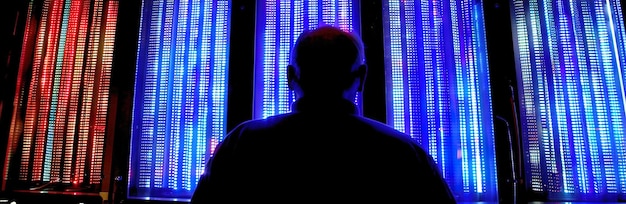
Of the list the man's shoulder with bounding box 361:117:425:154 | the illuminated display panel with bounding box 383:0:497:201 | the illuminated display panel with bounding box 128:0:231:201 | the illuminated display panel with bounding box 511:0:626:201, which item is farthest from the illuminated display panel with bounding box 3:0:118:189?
the illuminated display panel with bounding box 511:0:626:201

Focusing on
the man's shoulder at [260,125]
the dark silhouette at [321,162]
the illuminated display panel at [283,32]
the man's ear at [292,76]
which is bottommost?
the dark silhouette at [321,162]

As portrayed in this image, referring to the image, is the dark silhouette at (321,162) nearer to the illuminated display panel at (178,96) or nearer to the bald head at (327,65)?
the bald head at (327,65)

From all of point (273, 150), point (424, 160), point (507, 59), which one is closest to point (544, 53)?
point (507, 59)

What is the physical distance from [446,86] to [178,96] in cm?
164

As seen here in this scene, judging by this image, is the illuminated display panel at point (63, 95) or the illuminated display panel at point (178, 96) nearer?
the illuminated display panel at point (178, 96)

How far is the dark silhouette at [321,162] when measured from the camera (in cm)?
88

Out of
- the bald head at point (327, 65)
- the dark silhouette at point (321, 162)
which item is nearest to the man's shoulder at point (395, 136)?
the dark silhouette at point (321, 162)

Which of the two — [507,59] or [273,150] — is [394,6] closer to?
[507,59]

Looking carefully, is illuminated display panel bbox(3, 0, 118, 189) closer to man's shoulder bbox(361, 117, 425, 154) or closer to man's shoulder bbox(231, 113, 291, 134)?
man's shoulder bbox(231, 113, 291, 134)

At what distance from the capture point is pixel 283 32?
2523mm

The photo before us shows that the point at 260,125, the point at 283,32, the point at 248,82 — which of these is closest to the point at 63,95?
the point at 248,82

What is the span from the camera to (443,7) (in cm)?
250

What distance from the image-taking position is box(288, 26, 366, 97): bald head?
0.96m

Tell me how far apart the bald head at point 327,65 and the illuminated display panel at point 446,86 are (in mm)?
1469
